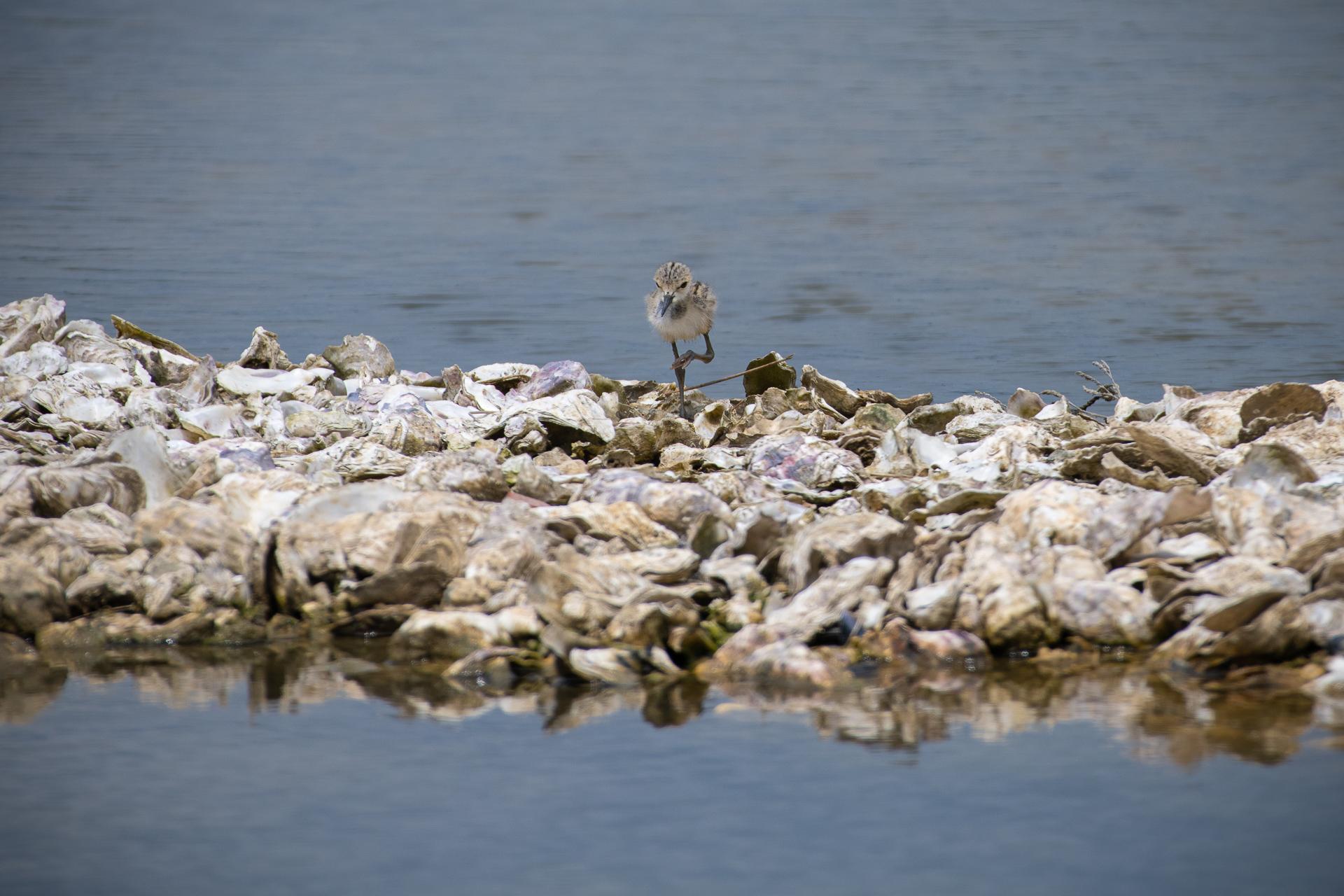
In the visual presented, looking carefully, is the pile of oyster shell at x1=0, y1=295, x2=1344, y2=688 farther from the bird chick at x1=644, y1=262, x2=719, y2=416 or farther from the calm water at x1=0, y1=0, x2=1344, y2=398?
the calm water at x1=0, y1=0, x2=1344, y2=398

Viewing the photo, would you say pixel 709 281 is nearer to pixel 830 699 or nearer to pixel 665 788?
pixel 830 699

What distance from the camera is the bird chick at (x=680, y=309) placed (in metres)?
8.00

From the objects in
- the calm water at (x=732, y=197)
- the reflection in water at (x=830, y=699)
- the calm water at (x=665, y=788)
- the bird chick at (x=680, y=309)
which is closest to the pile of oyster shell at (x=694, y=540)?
the reflection in water at (x=830, y=699)

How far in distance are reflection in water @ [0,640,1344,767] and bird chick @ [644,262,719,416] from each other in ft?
10.8

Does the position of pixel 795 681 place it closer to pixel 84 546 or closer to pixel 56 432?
pixel 84 546

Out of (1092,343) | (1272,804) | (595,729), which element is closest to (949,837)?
(1272,804)

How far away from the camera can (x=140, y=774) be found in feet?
13.8

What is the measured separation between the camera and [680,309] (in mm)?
8023

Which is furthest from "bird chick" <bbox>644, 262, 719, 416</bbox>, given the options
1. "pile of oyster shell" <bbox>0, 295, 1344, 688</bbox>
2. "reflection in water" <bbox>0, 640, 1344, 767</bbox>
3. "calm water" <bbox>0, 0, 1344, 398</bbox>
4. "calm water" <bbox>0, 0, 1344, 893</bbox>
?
"reflection in water" <bbox>0, 640, 1344, 767</bbox>

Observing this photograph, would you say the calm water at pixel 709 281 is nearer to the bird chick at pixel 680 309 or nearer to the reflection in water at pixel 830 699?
the reflection in water at pixel 830 699

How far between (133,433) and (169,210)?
514 inches

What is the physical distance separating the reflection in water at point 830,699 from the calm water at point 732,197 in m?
5.38

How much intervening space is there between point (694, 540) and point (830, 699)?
0.99 m

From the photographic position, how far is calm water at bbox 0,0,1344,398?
12.0 metres
